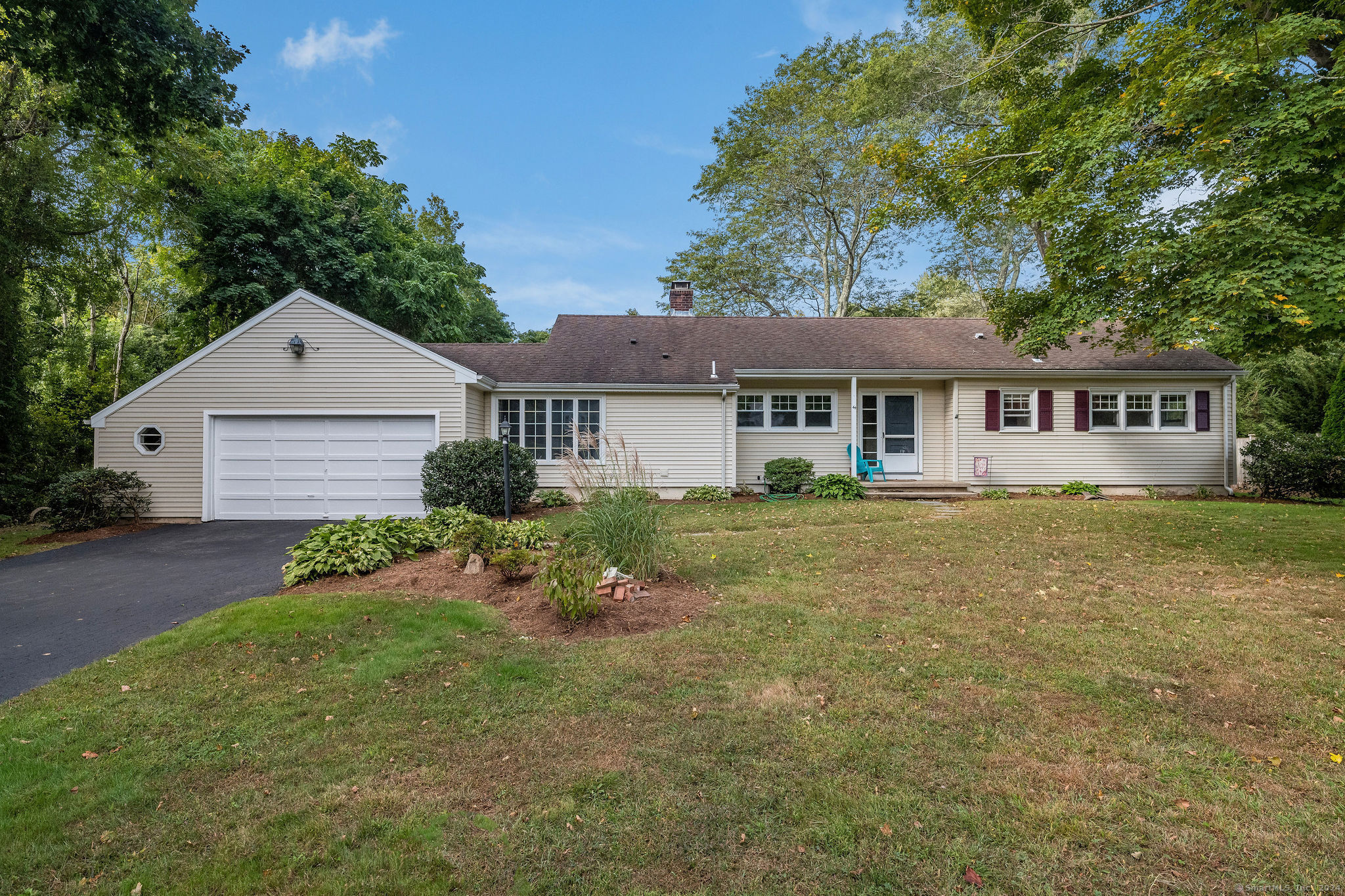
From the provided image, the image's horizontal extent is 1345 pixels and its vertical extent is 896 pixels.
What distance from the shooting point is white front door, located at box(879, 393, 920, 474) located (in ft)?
47.6

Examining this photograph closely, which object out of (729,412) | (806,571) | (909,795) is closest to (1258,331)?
(806,571)

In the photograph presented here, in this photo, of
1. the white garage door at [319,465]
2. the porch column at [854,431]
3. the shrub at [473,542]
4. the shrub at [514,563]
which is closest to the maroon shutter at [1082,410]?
the porch column at [854,431]

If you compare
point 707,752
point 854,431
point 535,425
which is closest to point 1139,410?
point 854,431

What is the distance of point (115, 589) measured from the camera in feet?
21.1

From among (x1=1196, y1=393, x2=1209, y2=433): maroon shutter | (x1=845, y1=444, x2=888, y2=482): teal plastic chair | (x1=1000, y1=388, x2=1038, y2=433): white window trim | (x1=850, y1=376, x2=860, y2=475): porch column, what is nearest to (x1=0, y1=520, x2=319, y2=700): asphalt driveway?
(x1=850, y1=376, x2=860, y2=475): porch column

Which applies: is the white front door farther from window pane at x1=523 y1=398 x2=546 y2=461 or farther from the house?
window pane at x1=523 y1=398 x2=546 y2=461

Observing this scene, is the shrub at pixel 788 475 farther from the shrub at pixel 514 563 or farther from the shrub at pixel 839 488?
the shrub at pixel 514 563

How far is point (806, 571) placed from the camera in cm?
660

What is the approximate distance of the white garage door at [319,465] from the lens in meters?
11.7

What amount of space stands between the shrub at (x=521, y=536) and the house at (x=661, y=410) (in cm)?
498

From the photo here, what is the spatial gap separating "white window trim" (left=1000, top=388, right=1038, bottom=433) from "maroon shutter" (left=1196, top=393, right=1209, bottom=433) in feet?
8.08

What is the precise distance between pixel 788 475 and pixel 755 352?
350cm

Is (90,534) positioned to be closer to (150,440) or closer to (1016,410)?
(150,440)

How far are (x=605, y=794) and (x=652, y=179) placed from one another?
2255 cm
